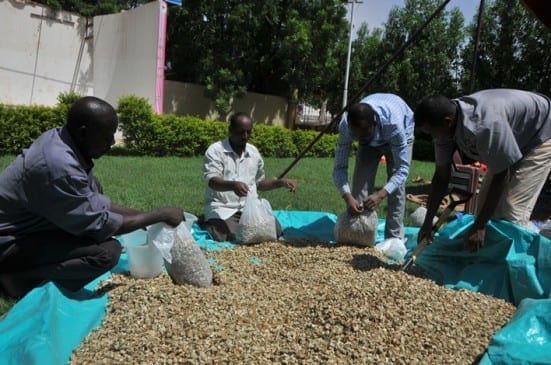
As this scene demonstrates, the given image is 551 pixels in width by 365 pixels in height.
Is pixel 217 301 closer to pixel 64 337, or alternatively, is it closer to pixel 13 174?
pixel 64 337

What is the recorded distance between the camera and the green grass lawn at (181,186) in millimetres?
5480

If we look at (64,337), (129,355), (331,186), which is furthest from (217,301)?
(331,186)

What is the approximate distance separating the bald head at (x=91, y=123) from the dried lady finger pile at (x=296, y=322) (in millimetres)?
833

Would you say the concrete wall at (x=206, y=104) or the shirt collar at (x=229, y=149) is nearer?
the shirt collar at (x=229, y=149)

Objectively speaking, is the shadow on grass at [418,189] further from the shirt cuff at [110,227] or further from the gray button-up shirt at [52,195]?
the gray button-up shirt at [52,195]

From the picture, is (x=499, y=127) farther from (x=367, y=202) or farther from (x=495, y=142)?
(x=367, y=202)

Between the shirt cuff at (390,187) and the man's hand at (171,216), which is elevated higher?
the shirt cuff at (390,187)

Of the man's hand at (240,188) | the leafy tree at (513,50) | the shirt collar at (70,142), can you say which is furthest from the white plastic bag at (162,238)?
the leafy tree at (513,50)

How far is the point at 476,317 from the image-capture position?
2.37 m

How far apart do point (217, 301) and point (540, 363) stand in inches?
59.4

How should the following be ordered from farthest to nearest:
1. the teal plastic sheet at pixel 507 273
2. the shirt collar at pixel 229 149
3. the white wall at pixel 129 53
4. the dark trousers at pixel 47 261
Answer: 1. the white wall at pixel 129 53
2. the shirt collar at pixel 229 149
3. the dark trousers at pixel 47 261
4. the teal plastic sheet at pixel 507 273

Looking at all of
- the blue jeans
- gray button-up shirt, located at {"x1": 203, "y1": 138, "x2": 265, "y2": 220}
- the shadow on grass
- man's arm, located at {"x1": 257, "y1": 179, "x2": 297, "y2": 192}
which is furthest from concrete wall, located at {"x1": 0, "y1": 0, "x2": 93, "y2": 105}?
the blue jeans

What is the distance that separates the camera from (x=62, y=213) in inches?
90.0

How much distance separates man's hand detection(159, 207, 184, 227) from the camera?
2.65m
